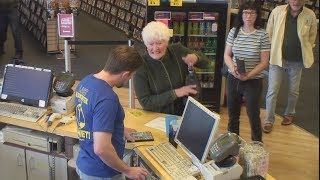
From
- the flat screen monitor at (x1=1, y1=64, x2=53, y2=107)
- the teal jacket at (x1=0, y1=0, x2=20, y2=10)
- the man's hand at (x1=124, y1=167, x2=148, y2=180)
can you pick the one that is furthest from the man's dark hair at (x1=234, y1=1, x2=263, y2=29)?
the teal jacket at (x1=0, y1=0, x2=20, y2=10)

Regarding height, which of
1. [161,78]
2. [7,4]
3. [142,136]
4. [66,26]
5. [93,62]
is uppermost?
[7,4]

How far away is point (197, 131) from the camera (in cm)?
246

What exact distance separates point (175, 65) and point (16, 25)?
18.4 feet

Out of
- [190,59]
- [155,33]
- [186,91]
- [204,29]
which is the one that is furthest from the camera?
[204,29]

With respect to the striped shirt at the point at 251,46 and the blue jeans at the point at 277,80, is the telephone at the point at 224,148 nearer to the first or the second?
the striped shirt at the point at 251,46

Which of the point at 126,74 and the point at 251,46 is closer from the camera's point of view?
the point at 126,74

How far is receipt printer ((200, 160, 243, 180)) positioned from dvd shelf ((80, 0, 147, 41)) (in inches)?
275

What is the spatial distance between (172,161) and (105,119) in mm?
631

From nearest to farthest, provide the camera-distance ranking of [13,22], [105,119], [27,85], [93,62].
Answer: [105,119], [27,85], [13,22], [93,62]

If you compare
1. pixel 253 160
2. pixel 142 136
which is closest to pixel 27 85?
pixel 142 136

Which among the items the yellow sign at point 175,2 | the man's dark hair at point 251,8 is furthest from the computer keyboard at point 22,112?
the yellow sign at point 175,2

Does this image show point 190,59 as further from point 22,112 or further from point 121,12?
point 121,12

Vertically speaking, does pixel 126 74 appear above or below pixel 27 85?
above

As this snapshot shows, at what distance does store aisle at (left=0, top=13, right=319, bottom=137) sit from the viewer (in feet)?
18.9
